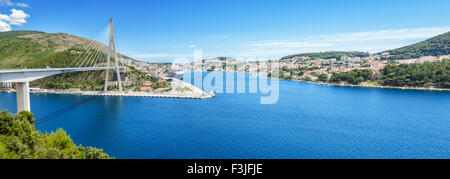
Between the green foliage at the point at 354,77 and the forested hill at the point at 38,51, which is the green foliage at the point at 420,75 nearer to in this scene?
the green foliage at the point at 354,77

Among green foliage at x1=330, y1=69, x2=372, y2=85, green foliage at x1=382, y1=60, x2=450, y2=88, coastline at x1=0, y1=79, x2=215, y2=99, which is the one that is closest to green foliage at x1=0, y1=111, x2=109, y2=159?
Result: coastline at x1=0, y1=79, x2=215, y2=99

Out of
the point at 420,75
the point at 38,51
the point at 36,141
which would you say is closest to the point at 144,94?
the point at 36,141

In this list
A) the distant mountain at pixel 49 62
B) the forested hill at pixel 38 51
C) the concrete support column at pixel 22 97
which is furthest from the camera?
the forested hill at pixel 38 51

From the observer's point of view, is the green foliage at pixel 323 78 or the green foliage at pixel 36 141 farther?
the green foliage at pixel 323 78

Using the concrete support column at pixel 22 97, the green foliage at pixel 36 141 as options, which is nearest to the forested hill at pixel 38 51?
the concrete support column at pixel 22 97

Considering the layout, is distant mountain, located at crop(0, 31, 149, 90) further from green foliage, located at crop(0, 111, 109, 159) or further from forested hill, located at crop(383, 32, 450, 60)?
forested hill, located at crop(383, 32, 450, 60)

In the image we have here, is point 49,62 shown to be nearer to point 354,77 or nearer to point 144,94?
point 144,94
